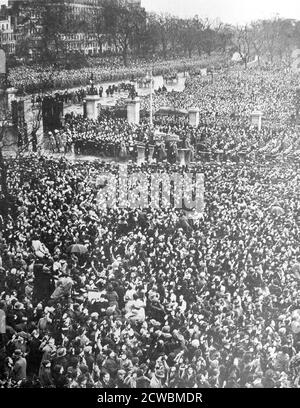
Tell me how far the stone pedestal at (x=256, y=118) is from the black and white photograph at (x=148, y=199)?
0.04 metres

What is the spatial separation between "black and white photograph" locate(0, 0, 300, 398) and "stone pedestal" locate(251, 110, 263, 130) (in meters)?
0.04

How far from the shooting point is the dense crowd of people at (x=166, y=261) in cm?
580

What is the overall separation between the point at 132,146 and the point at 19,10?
113 inches

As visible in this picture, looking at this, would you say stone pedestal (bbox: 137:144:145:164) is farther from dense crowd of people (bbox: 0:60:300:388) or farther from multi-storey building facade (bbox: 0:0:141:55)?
multi-storey building facade (bbox: 0:0:141:55)

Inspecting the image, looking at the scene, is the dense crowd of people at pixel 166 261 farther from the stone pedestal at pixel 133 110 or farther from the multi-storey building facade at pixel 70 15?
the multi-storey building facade at pixel 70 15

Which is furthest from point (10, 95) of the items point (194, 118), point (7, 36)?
point (194, 118)

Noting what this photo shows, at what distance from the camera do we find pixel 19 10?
7660 millimetres

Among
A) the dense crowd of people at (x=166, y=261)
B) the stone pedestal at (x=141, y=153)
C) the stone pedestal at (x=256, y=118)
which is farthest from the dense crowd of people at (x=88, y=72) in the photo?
the stone pedestal at (x=141, y=153)

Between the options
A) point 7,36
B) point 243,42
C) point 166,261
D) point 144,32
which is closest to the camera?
point 166,261

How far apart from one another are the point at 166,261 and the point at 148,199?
1.42m

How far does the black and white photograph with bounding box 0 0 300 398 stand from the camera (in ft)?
19.3

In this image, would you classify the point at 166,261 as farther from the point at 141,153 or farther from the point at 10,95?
the point at 10,95

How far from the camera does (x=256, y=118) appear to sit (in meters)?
8.94
